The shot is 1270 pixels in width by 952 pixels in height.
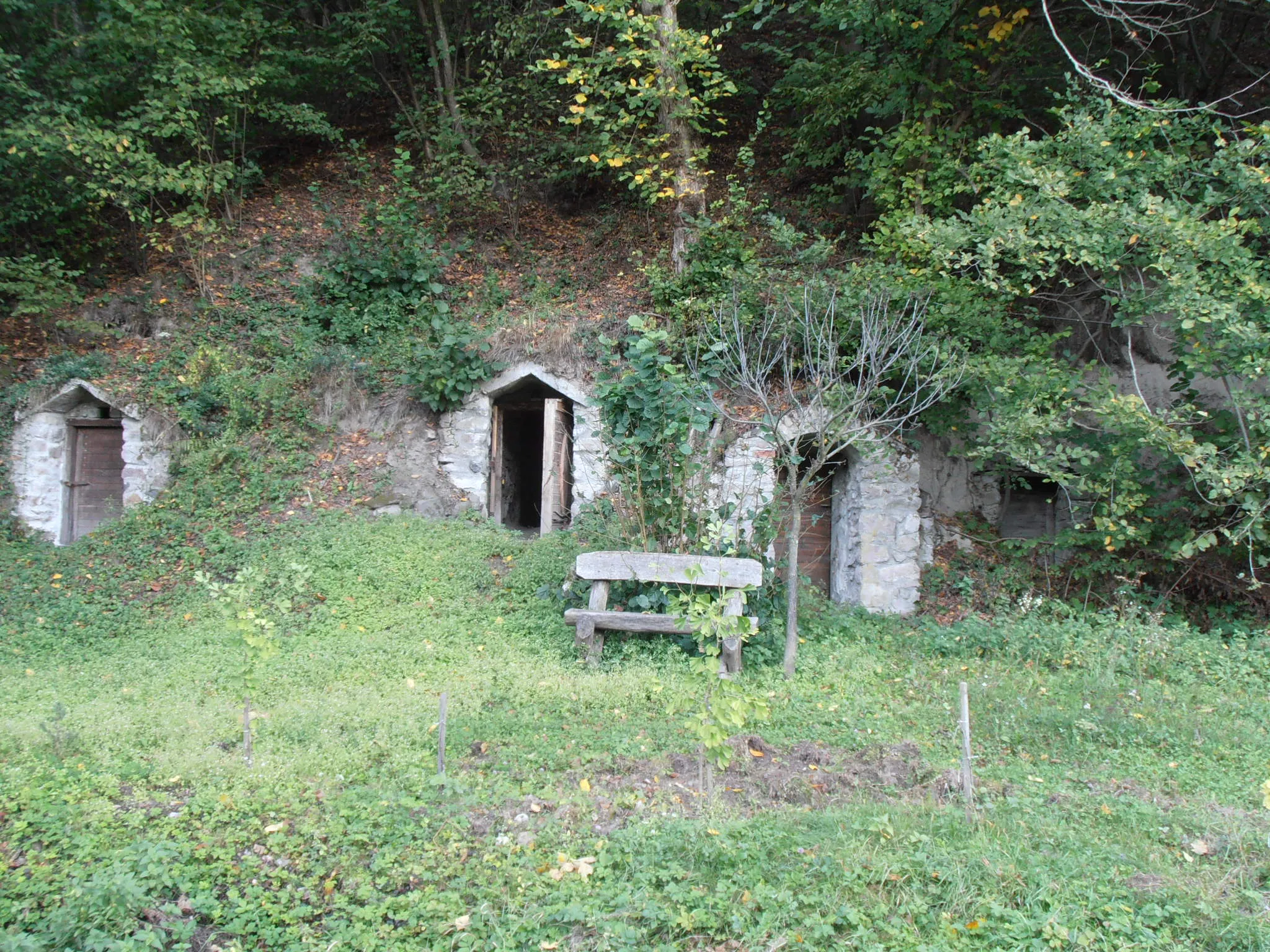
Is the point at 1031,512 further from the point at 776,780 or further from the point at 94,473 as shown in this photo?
the point at 94,473

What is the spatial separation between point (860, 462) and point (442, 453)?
4943mm

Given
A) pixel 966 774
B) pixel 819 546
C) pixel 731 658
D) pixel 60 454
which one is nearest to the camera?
pixel 966 774

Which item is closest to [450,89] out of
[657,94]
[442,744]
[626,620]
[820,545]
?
[657,94]

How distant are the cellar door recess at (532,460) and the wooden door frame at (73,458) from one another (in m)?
4.80

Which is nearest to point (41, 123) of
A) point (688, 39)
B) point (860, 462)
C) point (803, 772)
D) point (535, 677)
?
point (688, 39)

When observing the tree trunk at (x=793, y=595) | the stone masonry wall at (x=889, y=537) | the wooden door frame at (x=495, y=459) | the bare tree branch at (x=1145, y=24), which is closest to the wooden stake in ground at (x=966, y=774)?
the tree trunk at (x=793, y=595)

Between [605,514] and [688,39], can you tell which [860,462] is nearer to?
[605,514]

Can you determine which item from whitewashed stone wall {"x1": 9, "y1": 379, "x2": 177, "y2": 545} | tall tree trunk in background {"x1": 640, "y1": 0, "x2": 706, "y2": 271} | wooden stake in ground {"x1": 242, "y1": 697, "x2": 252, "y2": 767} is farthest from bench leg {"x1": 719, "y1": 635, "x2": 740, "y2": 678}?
whitewashed stone wall {"x1": 9, "y1": 379, "x2": 177, "y2": 545}

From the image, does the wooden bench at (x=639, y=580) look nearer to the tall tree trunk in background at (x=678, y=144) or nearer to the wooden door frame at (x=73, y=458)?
the tall tree trunk in background at (x=678, y=144)

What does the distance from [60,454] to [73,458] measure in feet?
0.55

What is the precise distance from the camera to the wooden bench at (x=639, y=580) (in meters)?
6.63

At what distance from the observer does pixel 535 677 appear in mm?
6453

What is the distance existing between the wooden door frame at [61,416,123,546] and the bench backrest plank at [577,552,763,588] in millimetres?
7161

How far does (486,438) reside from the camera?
10102 millimetres
